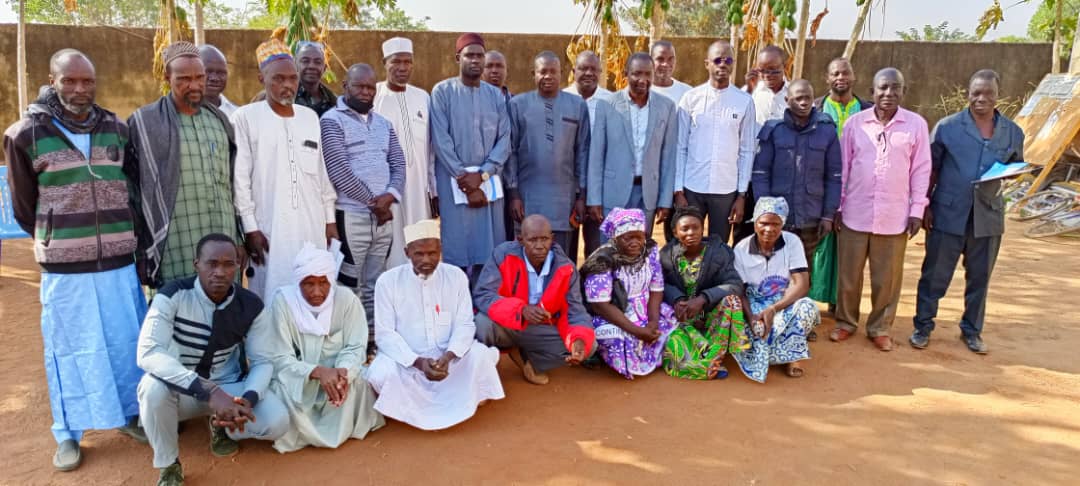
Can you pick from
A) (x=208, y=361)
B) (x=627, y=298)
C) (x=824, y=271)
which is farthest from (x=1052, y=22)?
(x=208, y=361)

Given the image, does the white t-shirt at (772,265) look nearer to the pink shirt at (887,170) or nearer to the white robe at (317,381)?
the pink shirt at (887,170)

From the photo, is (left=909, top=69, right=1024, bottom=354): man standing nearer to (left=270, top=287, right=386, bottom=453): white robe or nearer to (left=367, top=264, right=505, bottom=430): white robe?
(left=367, top=264, right=505, bottom=430): white robe

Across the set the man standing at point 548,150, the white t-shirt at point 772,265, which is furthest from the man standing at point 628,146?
the white t-shirt at point 772,265

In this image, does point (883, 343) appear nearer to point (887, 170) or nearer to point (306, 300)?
point (887, 170)

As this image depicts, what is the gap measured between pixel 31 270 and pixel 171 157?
196 inches

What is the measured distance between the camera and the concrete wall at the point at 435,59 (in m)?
11.0

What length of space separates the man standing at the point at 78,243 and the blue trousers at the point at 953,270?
16.1ft

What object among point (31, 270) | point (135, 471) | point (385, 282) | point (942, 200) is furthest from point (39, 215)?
point (942, 200)

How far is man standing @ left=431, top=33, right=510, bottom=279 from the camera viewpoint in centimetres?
464

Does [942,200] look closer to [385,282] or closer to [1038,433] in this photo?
[1038,433]

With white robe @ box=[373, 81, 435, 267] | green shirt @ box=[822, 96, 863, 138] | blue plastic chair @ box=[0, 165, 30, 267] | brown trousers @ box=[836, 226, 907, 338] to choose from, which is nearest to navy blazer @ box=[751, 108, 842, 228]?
brown trousers @ box=[836, 226, 907, 338]

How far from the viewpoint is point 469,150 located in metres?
4.69

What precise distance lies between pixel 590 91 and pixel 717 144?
972 millimetres

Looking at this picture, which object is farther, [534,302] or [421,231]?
[534,302]
